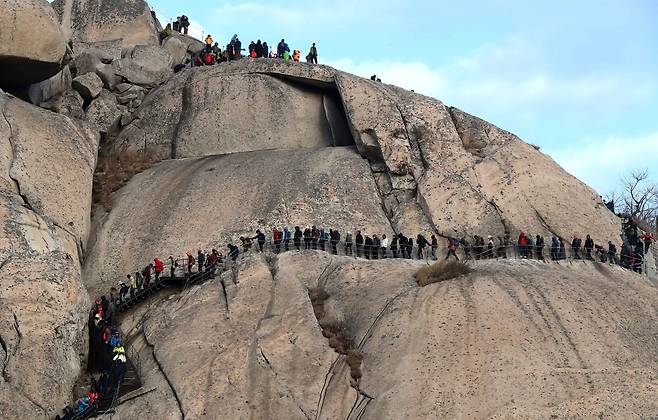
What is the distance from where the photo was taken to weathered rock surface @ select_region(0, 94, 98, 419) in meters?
30.0

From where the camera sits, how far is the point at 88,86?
4634 centimetres

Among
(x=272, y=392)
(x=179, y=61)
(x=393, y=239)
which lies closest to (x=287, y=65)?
(x=179, y=61)

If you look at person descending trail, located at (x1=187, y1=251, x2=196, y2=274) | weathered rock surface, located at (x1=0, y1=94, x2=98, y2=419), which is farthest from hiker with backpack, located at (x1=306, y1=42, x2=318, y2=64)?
person descending trail, located at (x1=187, y1=251, x2=196, y2=274)

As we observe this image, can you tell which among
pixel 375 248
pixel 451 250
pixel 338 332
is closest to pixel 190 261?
pixel 375 248

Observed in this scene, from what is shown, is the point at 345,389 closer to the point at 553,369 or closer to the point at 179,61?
the point at 553,369

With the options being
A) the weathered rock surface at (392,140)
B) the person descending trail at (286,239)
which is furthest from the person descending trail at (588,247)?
the person descending trail at (286,239)

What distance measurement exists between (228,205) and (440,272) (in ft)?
36.0

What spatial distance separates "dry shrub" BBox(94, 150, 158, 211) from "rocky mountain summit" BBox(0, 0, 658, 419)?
0.18m

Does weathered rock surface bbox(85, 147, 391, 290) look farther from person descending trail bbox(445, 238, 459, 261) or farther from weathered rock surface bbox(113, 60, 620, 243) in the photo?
person descending trail bbox(445, 238, 459, 261)

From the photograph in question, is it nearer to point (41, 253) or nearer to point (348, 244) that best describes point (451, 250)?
point (348, 244)

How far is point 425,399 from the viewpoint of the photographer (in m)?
27.3

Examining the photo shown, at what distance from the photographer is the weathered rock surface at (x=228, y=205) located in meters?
38.6

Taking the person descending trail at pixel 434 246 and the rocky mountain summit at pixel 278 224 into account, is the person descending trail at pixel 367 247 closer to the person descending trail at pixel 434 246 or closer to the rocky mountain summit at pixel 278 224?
the rocky mountain summit at pixel 278 224

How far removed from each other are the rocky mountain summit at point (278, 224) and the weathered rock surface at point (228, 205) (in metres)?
0.09
